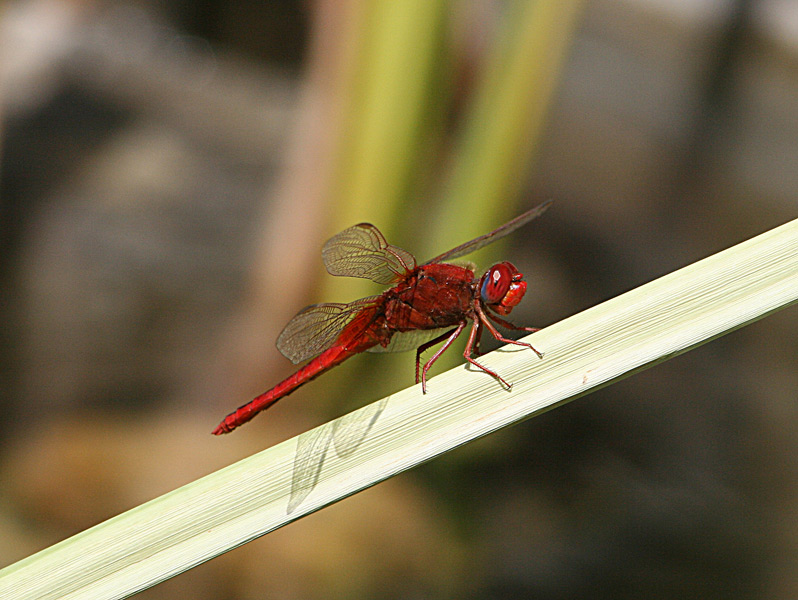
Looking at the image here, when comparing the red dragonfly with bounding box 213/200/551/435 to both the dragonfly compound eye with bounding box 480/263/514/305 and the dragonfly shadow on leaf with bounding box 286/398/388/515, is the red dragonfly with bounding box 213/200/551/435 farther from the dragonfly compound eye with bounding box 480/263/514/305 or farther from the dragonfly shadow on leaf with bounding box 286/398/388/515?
the dragonfly shadow on leaf with bounding box 286/398/388/515

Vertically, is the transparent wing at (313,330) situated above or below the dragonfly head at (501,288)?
below

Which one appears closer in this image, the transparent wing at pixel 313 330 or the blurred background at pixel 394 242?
the transparent wing at pixel 313 330

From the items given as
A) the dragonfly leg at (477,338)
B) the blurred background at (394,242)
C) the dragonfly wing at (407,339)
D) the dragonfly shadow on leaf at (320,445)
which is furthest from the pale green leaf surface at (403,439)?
the blurred background at (394,242)

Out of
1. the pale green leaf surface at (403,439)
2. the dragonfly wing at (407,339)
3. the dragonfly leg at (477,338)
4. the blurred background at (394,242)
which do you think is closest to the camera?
the pale green leaf surface at (403,439)

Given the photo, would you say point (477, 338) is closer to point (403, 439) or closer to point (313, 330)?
point (313, 330)

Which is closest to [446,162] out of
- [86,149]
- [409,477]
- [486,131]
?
[486,131]

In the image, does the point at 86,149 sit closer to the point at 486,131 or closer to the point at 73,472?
the point at 73,472

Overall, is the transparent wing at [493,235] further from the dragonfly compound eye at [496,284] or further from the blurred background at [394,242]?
the blurred background at [394,242]
